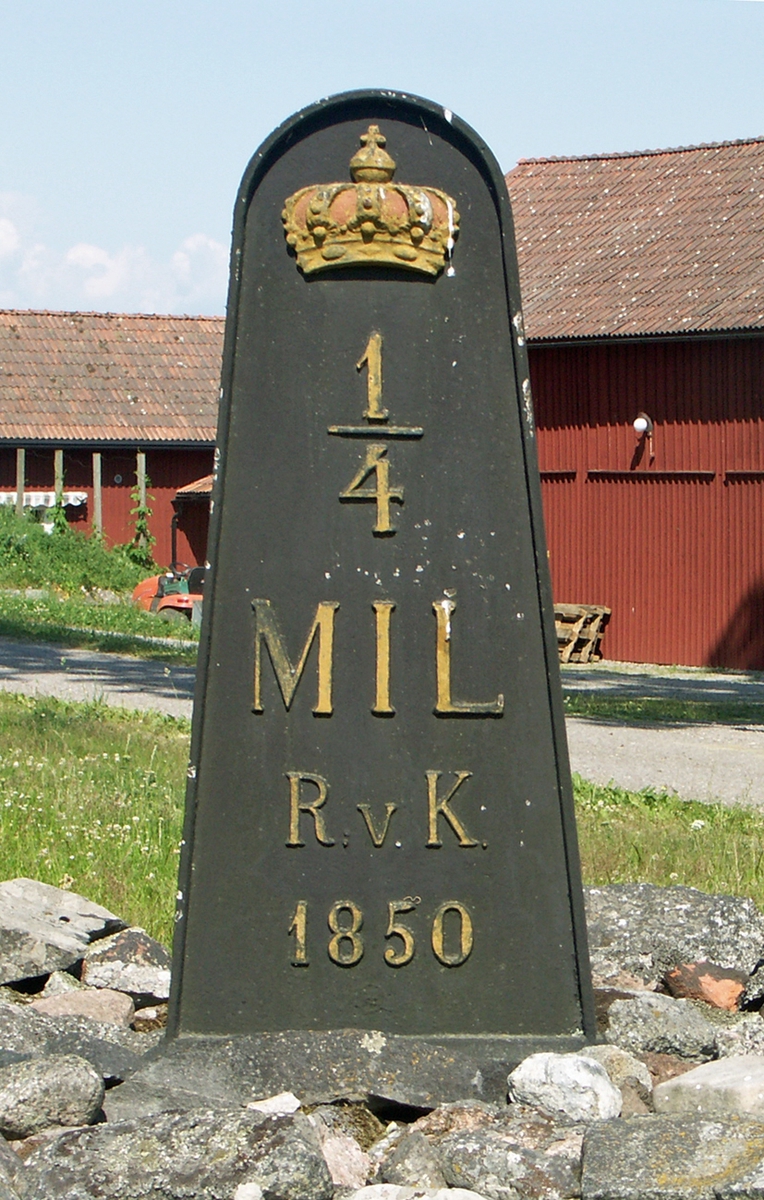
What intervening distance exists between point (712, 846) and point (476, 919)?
2836 millimetres

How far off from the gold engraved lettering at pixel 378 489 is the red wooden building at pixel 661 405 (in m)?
17.1

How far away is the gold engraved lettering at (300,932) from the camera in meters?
3.84

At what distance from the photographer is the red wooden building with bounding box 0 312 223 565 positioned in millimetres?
32688

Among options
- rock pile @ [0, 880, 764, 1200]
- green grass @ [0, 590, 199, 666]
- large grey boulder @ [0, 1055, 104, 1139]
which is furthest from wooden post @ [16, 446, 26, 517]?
large grey boulder @ [0, 1055, 104, 1139]

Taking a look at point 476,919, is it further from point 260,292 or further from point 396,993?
point 260,292

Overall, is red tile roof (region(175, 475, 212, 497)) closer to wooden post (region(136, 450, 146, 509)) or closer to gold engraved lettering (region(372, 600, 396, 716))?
wooden post (region(136, 450, 146, 509))

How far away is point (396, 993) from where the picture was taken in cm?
386

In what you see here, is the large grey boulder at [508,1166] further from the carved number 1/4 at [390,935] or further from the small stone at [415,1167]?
the carved number 1/4 at [390,935]

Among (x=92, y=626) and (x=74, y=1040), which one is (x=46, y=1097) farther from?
(x=92, y=626)

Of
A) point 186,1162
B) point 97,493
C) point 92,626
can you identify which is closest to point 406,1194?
point 186,1162

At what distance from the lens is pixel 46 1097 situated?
10.7 feet

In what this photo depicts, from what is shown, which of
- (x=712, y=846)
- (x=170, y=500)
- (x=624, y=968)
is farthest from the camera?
(x=170, y=500)

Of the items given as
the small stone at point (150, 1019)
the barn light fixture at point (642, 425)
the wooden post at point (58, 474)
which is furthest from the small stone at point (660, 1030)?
the wooden post at point (58, 474)

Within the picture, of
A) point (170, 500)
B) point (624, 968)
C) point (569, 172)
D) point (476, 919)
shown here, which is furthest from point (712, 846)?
point (170, 500)
